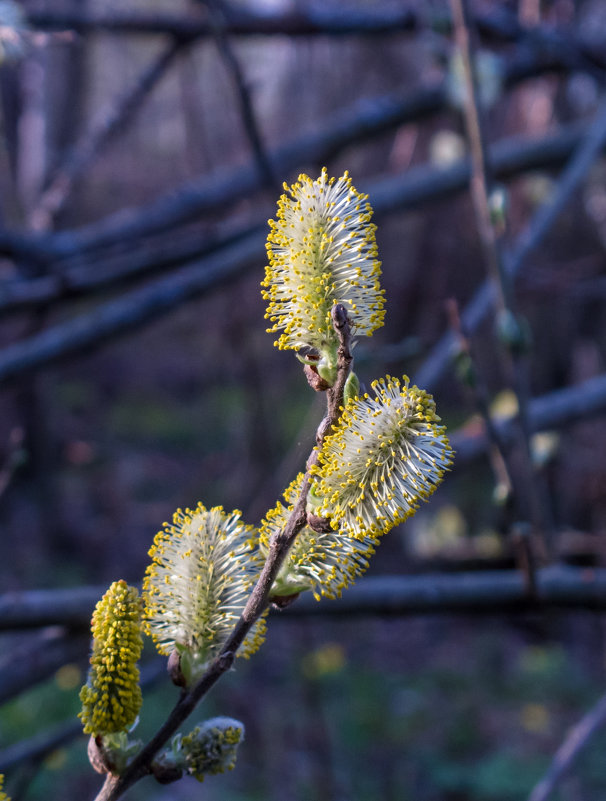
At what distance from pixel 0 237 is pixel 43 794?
302 cm

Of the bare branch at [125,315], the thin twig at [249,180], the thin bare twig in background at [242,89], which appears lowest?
the bare branch at [125,315]

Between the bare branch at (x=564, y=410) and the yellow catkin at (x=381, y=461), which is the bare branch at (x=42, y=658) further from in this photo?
the bare branch at (x=564, y=410)

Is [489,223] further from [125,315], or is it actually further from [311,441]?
[125,315]

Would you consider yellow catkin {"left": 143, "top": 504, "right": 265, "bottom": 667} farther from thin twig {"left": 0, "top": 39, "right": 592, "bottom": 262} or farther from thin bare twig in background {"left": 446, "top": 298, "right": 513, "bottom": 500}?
thin twig {"left": 0, "top": 39, "right": 592, "bottom": 262}

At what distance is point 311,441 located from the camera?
0.86 m

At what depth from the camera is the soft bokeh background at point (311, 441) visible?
3002 mm

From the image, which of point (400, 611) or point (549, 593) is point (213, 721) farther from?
point (549, 593)

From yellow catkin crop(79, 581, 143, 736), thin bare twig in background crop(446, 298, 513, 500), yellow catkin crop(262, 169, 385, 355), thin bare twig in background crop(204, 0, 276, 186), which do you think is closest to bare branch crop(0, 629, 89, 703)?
yellow catkin crop(79, 581, 143, 736)

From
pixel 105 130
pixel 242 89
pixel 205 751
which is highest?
pixel 105 130

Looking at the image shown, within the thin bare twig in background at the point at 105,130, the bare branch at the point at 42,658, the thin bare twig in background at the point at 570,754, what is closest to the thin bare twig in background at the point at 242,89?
the thin bare twig in background at the point at 105,130

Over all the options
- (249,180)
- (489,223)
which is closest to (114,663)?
(489,223)

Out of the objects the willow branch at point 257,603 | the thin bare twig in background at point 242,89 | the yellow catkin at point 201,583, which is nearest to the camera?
the willow branch at point 257,603

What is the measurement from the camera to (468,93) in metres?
1.58

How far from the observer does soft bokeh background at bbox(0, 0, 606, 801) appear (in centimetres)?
300
